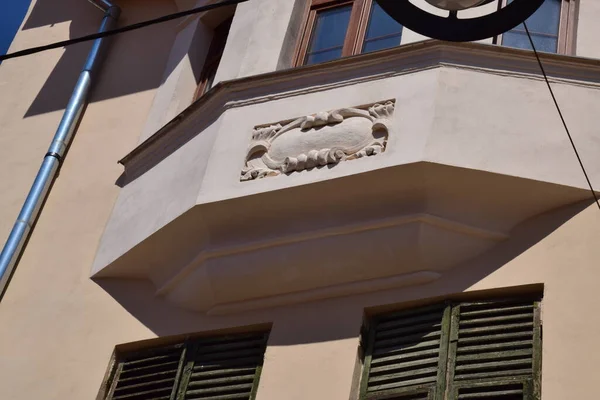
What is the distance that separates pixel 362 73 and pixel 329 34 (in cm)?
121

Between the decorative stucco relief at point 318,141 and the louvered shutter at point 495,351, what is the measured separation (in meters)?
1.39

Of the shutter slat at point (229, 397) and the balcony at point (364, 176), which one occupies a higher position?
the balcony at point (364, 176)

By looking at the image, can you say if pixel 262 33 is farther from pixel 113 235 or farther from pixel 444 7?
pixel 444 7

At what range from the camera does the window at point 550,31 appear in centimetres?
1030

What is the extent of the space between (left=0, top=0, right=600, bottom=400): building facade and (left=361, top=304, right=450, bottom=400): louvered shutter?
0.01 metres

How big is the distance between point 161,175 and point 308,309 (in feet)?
6.38

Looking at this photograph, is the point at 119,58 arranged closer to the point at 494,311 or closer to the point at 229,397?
the point at 229,397

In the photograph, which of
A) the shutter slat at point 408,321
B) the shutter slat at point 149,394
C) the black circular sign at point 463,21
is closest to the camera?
the black circular sign at point 463,21

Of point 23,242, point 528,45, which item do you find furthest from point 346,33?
point 23,242

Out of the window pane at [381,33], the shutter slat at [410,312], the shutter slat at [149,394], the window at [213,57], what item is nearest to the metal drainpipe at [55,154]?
the window at [213,57]

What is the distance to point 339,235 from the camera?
972 cm

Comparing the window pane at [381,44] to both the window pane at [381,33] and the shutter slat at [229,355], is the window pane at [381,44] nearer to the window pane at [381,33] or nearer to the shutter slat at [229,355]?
the window pane at [381,33]

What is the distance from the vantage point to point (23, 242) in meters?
11.5

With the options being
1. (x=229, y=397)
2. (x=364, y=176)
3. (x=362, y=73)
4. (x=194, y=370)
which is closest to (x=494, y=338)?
(x=364, y=176)
